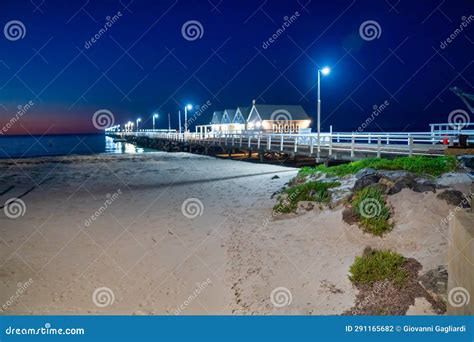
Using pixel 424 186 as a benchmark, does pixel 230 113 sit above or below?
above

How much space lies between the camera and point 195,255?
365 inches

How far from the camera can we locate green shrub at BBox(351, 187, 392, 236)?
29.5ft

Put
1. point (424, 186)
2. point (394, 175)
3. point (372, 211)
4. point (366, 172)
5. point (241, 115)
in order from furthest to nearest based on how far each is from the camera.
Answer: point (241, 115) < point (366, 172) < point (394, 175) < point (424, 186) < point (372, 211)

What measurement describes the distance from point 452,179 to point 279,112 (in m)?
47.7

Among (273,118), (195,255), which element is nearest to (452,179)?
(195,255)

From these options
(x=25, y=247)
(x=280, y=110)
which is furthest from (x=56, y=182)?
(x=280, y=110)

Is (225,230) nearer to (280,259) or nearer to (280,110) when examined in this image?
(280,259)

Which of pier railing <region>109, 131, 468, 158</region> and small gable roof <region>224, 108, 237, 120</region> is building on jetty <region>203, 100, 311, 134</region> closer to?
small gable roof <region>224, 108, 237, 120</region>

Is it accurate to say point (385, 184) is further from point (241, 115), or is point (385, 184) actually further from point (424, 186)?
point (241, 115)

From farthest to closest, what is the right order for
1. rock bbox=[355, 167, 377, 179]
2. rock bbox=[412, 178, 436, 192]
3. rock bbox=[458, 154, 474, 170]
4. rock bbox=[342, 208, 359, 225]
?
rock bbox=[355, 167, 377, 179], rock bbox=[458, 154, 474, 170], rock bbox=[412, 178, 436, 192], rock bbox=[342, 208, 359, 225]

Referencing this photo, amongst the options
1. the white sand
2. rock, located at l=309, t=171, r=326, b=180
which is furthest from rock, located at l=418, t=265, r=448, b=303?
rock, located at l=309, t=171, r=326, b=180

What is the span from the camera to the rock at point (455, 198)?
28.8 ft

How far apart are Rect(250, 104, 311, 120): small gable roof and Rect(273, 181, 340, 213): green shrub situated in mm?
44356

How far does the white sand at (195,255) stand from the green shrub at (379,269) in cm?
28
